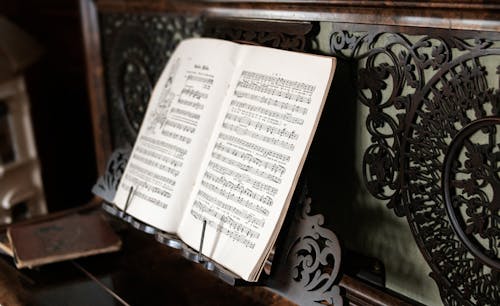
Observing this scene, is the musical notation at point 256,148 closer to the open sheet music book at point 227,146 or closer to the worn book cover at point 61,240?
the open sheet music book at point 227,146

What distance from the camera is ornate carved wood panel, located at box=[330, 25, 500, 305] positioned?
797 millimetres

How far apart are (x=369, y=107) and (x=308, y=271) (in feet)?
0.95

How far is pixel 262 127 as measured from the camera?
3.15 feet

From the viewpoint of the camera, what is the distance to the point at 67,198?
2.43 metres

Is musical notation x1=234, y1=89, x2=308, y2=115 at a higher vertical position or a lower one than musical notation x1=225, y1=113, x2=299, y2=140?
higher

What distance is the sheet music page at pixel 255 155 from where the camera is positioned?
35.7 inches

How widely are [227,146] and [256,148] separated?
0.25 feet

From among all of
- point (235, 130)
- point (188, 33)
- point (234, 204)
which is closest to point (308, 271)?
point (234, 204)

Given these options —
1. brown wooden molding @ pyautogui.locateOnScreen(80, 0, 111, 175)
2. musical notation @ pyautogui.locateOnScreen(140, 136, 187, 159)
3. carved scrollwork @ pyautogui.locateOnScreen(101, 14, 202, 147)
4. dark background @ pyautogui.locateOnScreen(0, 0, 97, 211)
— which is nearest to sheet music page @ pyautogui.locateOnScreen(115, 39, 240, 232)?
musical notation @ pyautogui.locateOnScreen(140, 136, 187, 159)

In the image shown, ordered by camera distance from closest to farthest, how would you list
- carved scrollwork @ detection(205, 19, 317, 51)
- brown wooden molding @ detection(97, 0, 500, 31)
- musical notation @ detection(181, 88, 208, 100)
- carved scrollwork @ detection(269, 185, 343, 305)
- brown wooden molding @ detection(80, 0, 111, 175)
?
brown wooden molding @ detection(97, 0, 500, 31), carved scrollwork @ detection(269, 185, 343, 305), carved scrollwork @ detection(205, 19, 317, 51), musical notation @ detection(181, 88, 208, 100), brown wooden molding @ detection(80, 0, 111, 175)

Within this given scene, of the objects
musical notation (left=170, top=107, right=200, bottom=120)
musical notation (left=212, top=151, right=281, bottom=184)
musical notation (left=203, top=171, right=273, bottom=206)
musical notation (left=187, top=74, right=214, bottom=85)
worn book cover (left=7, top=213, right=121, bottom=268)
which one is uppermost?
musical notation (left=187, top=74, right=214, bottom=85)

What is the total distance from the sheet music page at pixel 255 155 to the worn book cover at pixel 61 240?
271 mm

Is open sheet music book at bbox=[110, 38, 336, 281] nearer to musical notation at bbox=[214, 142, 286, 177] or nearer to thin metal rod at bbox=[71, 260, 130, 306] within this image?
musical notation at bbox=[214, 142, 286, 177]

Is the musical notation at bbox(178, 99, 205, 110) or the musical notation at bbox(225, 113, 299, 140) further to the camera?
the musical notation at bbox(178, 99, 205, 110)
